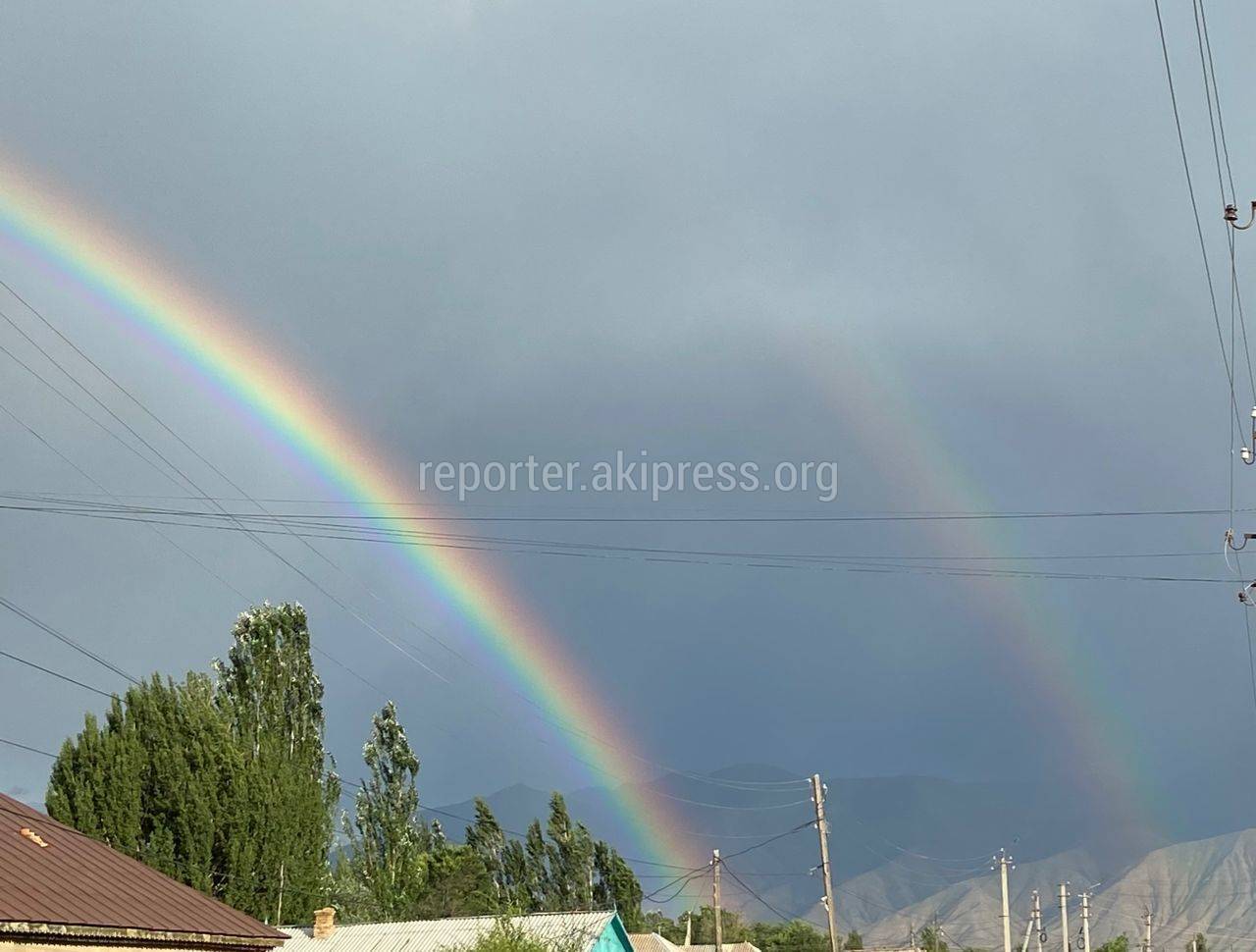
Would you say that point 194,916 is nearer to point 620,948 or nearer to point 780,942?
point 620,948

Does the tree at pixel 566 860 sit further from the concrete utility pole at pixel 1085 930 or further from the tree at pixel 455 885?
the concrete utility pole at pixel 1085 930

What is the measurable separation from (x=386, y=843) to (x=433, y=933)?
33843mm

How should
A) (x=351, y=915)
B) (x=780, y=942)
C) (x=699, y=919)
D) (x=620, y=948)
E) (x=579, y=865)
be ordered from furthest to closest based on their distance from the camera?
(x=699, y=919), (x=780, y=942), (x=579, y=865), (x=351, y=915), (x=620, y=948)

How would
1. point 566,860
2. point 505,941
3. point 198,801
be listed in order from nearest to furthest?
point 505,941, point 198,801, point 566,860

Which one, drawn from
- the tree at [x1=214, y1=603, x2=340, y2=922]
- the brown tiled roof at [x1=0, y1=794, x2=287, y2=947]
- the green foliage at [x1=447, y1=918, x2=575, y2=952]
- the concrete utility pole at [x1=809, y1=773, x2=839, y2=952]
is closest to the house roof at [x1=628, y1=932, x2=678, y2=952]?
the tree at [x1=214, y1=603, x2=340, y2=922]

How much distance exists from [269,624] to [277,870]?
1580 cm

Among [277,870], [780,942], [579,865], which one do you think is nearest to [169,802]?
[277,870]

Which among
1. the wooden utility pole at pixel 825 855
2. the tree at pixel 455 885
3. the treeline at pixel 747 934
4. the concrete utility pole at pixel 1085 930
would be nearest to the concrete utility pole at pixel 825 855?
the wooden utility pole at pixel 825 855

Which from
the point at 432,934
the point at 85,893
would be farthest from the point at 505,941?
the point at 85,893

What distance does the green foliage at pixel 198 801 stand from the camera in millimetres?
65500

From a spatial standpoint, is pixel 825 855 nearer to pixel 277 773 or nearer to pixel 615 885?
pixel 277 773

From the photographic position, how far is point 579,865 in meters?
114

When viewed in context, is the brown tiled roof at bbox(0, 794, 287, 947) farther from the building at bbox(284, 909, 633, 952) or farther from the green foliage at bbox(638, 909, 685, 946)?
the green foliage at bbox(638, 909, 685, 946)

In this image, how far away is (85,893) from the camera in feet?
113
